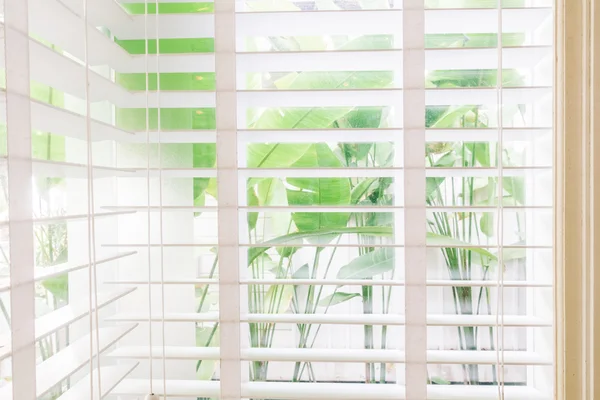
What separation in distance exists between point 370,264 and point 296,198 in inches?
9.2

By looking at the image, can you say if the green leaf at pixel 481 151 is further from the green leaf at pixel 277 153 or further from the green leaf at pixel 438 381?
the green leaf at pixel 438 381

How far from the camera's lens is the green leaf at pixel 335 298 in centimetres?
123

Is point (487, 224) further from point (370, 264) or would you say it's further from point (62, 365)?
point (62, 365)

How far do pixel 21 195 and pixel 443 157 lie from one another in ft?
2.89

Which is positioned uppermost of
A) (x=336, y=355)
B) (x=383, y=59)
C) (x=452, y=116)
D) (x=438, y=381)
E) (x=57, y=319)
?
(x=383, y=59)

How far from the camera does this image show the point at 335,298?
4.05ft

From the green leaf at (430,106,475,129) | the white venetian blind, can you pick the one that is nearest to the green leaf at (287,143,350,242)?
the white venetian blind

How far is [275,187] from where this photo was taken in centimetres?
126

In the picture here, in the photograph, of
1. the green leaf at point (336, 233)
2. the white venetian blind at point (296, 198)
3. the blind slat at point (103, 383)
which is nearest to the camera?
the blind slat at point (103, 383)

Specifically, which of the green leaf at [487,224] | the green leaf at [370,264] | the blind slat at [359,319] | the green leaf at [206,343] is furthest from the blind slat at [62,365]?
the green leaf at [487,224]

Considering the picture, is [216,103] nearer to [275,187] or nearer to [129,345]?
[275,187]

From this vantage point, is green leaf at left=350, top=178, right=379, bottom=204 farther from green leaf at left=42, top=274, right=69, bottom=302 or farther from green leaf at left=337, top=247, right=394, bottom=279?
green leaf at left=42, top=274, right=69, bottom=302
